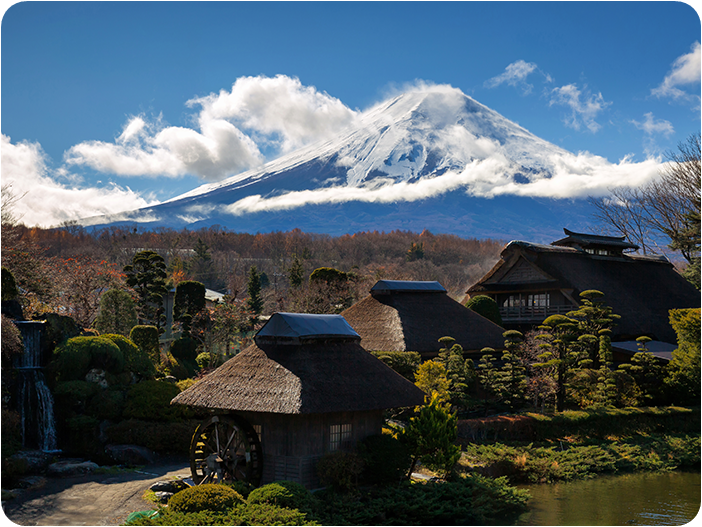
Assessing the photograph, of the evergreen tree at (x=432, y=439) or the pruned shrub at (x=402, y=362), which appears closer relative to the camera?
the evergreen tree at (x=432, y=439)

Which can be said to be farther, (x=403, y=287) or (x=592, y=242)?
(x=592, y=242)

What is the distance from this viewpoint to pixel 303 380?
1490 cm

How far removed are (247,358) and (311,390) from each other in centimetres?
244

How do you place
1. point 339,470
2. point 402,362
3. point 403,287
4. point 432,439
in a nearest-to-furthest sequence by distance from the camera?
point 339,470
point 432,439
point 402,362
point 403,287

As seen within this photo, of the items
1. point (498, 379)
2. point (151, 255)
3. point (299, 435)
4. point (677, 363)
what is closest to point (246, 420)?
point (299, 435)

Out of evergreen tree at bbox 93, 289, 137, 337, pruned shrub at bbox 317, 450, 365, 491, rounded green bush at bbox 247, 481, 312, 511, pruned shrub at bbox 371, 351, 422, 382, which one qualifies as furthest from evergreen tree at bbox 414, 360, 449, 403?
evergreen tree at bbox 93, 289, 137, 337

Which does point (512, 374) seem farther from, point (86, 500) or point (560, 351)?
point (86, 500)

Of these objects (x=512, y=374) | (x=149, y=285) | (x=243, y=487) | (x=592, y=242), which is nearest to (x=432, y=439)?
(x=243, y=487)

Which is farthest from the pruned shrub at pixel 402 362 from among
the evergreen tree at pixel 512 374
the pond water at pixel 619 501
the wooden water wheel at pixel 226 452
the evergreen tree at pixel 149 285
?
the evergreen tree at pixel 149 285

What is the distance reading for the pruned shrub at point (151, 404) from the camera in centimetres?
2111

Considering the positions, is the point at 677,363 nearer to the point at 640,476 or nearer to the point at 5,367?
the point at 640,476

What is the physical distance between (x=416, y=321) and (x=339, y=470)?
47.5 ft

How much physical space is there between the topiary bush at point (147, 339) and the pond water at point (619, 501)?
18.5m

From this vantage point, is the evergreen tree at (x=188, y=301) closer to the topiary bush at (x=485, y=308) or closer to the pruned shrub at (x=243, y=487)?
the topiary bush at (x=485, y=308)
